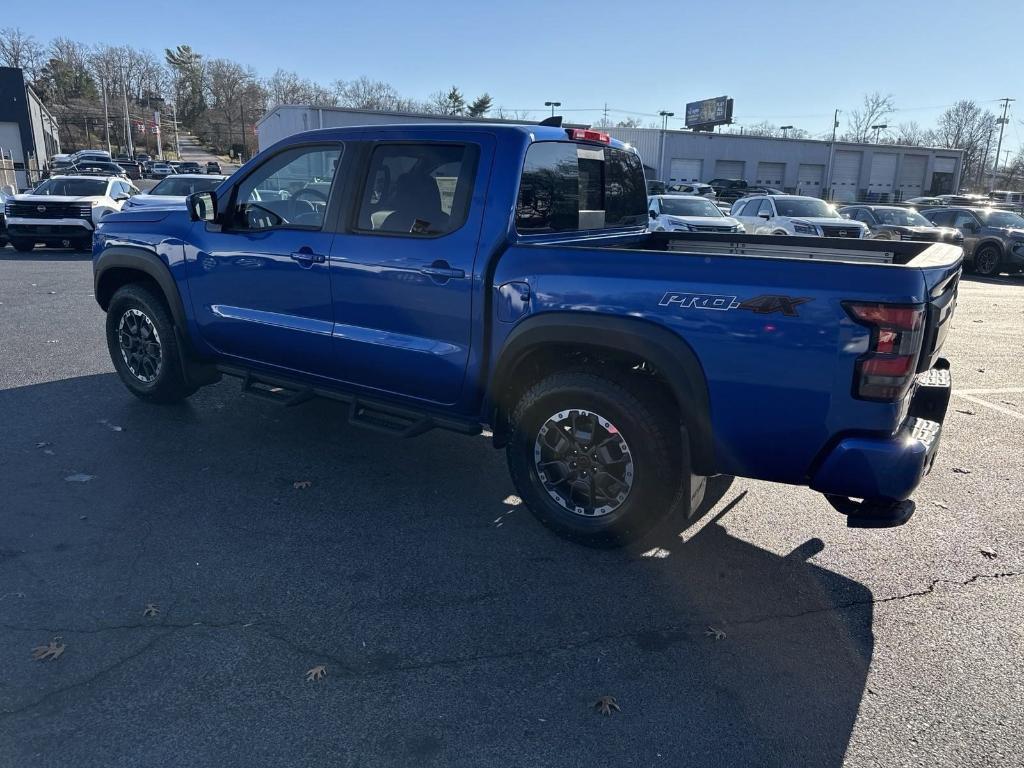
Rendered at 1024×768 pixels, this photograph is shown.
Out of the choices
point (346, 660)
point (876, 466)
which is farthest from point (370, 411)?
point (876, 466)

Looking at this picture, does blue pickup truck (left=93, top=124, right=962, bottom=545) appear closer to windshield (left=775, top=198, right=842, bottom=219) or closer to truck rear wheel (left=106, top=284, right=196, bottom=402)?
truck rear wheel (left=106, top=284, right=196, bottom=402)

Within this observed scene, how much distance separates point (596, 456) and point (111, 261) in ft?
13.3

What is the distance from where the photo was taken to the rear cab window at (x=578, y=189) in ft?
13.3

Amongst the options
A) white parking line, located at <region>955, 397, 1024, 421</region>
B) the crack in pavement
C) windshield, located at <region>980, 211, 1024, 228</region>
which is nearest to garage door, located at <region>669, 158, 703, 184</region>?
windshield, located at <region>980, 211, 1024, 228</region>

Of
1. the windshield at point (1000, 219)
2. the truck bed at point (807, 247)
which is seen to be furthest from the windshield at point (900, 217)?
the truck bed at point (807, 247)

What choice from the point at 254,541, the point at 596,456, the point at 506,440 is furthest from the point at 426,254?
the point at 254,541

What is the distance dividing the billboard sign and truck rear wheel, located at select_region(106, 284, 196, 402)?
73.6m

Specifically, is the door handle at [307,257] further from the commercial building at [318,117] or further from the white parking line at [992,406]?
the commercial building at [318,117]

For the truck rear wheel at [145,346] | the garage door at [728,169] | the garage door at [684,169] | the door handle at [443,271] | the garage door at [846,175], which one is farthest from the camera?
the garage door at [846,175]

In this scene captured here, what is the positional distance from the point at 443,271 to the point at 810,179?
66.6m

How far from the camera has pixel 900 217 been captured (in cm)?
1859

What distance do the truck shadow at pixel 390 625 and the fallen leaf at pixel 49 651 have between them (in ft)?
0.15

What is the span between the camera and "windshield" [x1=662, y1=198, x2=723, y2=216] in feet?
59.6

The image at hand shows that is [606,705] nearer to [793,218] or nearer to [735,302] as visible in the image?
[735,302]
